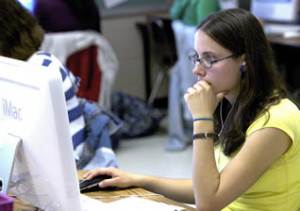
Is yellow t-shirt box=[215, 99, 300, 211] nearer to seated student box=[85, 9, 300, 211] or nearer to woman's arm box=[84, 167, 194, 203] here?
seated student box=[85, 9, 300, 211]

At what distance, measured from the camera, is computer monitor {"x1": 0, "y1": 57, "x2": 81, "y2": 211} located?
105 centimetres

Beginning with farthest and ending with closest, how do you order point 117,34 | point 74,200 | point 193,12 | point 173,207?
point 117,34, point 193,12, point 173,207, point 74,200

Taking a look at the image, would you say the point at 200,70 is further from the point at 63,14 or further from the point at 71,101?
the point at 63,14

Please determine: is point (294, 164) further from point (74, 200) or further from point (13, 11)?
point (13, 11)

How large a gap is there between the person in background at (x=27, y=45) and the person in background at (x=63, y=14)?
5.90 feet

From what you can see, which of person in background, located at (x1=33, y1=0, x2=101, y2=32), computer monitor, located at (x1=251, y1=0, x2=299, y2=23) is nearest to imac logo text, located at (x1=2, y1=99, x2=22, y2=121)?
person in background, located at (x1=33, y1=0, x2=101, y2=32)

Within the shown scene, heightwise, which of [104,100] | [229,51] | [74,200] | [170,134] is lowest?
[170,134]

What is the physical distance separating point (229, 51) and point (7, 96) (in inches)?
22.1

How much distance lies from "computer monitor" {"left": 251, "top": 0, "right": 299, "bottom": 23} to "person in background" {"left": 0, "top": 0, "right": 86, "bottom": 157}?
2428 millimetres

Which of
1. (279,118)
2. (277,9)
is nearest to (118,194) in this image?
(279,118)

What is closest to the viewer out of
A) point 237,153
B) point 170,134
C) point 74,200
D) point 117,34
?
point 74,200

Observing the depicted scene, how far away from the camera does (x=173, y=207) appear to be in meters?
1.33

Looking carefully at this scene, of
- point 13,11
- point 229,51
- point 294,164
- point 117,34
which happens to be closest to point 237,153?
point 294,164

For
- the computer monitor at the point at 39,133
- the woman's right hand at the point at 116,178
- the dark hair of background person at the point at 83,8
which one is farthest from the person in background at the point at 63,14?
the computer monitor at the point at 39,133
